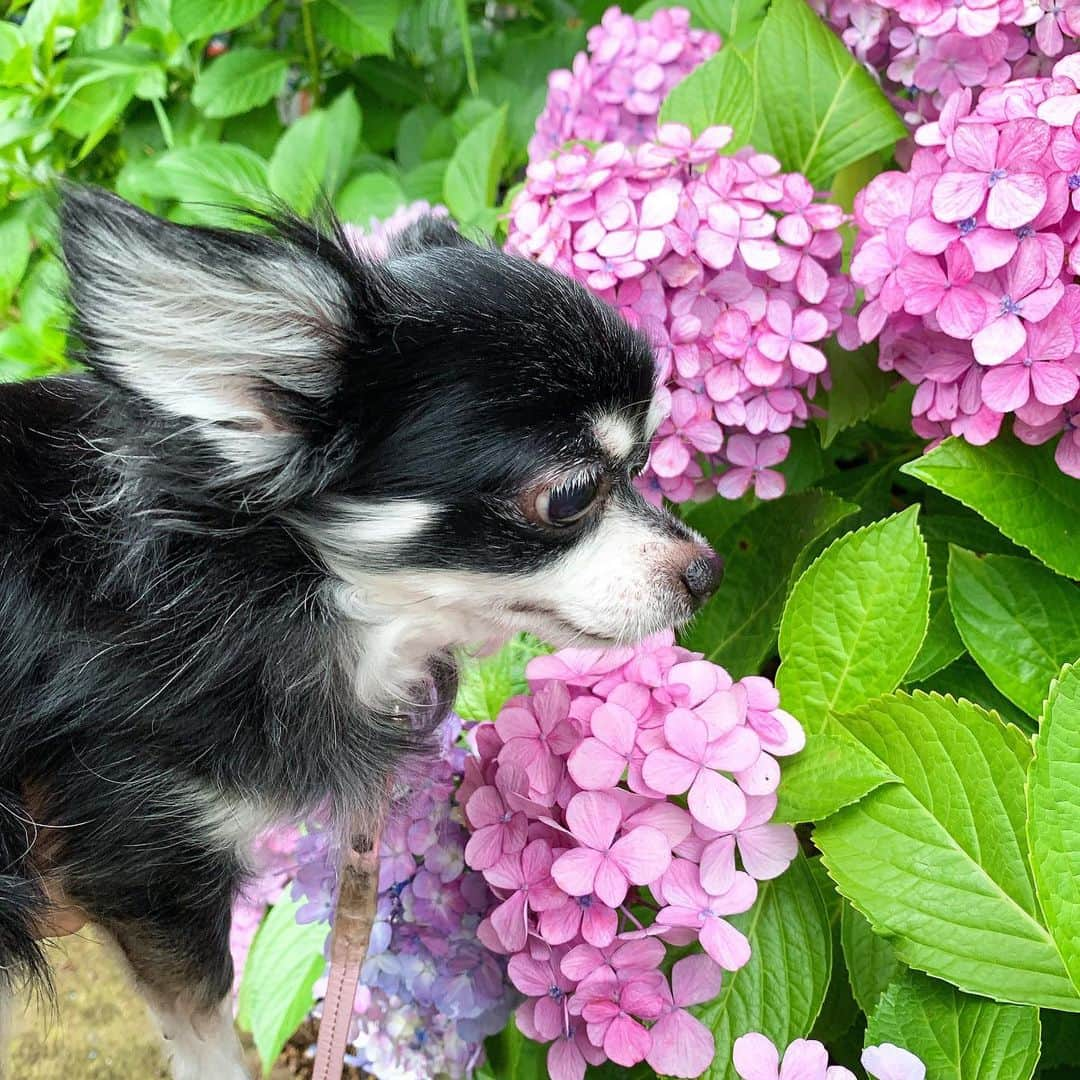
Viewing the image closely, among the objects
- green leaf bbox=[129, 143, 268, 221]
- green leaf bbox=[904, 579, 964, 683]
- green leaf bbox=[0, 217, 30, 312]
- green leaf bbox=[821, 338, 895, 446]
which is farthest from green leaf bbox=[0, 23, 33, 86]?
green leaf bbox=[904, 579, 964, 683]

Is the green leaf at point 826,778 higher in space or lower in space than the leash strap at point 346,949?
higher

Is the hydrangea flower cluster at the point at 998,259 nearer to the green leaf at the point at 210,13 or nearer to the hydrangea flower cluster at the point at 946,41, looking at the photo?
the hydrangea flower cluster at the point at 946,41

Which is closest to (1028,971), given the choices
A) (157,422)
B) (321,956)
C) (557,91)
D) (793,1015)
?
(793,1015)

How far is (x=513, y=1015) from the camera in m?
1.14

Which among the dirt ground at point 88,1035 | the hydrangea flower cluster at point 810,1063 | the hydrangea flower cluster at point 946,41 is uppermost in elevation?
the hydrangea flower cluster at point 946,41

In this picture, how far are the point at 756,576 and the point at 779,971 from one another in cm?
55

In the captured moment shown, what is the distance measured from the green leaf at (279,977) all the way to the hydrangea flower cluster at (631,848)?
620 mm

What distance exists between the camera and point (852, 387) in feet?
4.32

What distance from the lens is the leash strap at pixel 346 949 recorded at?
1095 mm

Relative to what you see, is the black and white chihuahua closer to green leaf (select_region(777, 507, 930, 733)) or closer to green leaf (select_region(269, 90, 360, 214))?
green leaf (select_region(777, 507, 930, 733))

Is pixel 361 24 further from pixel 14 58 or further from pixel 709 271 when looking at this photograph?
pixel 709 271

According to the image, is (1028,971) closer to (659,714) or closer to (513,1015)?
(659,714)

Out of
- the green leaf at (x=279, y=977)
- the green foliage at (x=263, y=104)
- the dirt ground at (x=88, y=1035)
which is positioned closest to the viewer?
the green leaf at (x=279, y=977)

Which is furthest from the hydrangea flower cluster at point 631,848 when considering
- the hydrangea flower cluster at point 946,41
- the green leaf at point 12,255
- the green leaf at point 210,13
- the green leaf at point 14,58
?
the green leaf at point 14,58
